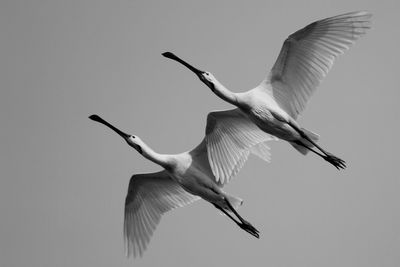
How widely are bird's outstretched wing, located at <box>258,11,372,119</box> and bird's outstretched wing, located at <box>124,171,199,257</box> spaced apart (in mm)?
3280

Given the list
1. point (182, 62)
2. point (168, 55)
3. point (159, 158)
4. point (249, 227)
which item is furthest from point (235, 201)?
point (168, 55)

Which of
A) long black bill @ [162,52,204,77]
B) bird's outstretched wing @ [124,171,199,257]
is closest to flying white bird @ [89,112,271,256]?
bird's outstretched wing @ [124,171,199,257]

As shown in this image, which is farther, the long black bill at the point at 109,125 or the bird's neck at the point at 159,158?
the long black bill at the point at 109,125

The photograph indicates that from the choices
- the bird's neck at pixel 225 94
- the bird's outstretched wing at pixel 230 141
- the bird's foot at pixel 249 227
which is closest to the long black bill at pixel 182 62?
the bird's neck at pixel 225 94

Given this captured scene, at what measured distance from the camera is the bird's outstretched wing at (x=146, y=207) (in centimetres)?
2125

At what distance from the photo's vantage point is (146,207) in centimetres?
2136

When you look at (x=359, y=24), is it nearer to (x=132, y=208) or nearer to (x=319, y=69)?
(x=319, y=69)

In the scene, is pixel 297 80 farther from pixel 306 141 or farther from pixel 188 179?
pixel 188 179

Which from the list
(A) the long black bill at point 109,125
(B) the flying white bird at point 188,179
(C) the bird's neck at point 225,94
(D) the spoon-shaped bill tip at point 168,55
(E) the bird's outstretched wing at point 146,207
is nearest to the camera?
(C) the bird's neck at point 225,94

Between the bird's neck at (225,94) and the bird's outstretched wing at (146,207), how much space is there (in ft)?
8.49

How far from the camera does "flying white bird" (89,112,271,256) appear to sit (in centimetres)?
1994

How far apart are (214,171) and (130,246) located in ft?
9.73

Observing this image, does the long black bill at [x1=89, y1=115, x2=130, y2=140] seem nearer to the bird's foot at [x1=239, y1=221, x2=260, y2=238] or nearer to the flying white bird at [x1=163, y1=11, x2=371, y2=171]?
the flying white bird at [x1=163, y1=11, x2=371, y2=171]

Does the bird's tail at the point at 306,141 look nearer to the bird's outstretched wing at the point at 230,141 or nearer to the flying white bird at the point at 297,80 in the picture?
the flying white bird at the point at 297,80
